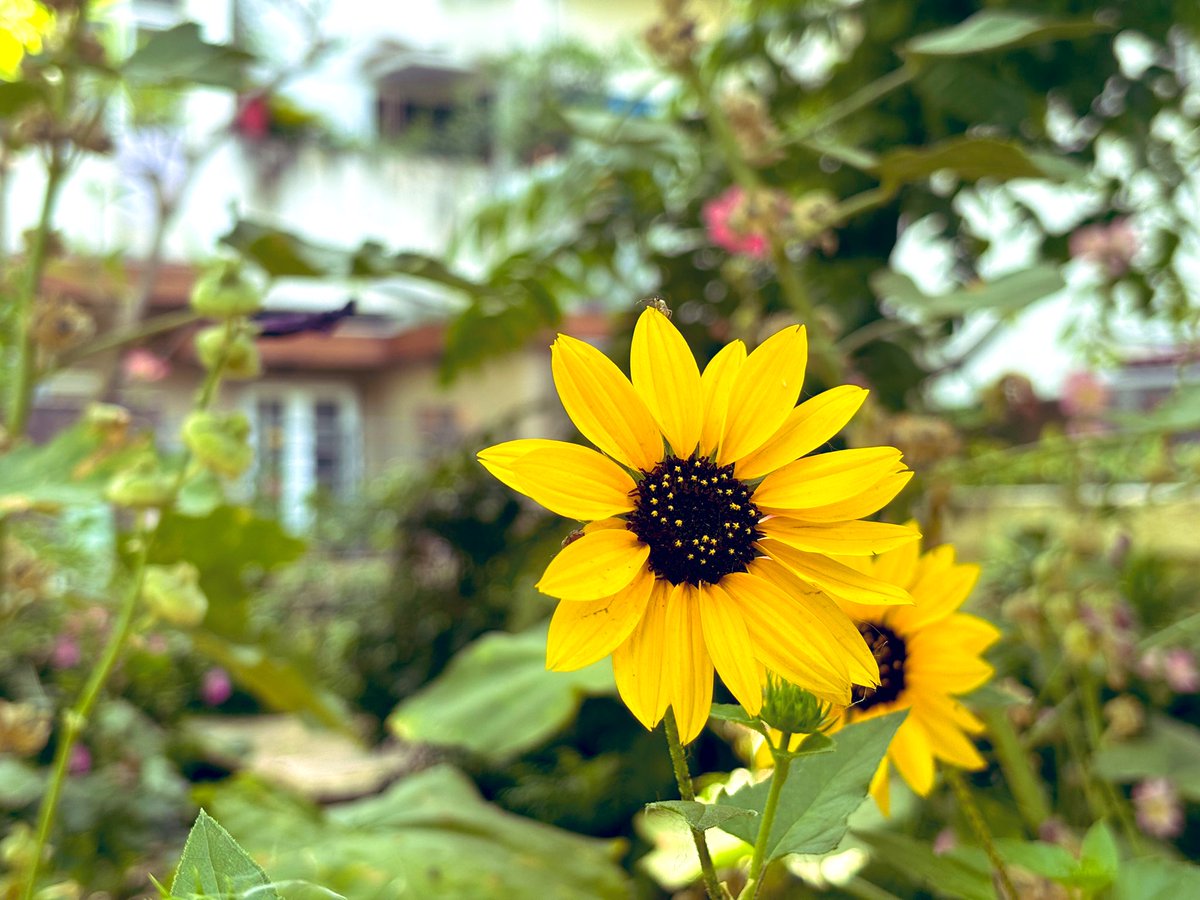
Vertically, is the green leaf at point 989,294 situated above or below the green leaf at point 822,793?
above

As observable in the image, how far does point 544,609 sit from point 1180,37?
2.47 feet

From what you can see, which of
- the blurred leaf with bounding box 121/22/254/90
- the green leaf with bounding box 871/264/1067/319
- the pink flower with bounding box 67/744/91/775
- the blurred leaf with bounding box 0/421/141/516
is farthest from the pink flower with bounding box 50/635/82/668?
the green leaf with bounding box 871/264/1067/319

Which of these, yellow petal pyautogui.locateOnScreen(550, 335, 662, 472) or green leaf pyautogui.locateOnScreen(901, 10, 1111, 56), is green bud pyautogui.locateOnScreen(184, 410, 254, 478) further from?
green leaf pyautogui.locateOnScreen(901, 10, 1111, 56)

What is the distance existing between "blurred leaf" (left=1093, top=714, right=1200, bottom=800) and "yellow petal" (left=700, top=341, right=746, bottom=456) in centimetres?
43

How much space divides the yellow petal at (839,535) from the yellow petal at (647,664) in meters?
0.03

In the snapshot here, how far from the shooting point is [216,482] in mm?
502

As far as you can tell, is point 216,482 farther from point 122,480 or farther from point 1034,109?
point 1034,109

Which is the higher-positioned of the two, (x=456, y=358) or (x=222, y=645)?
(x=456, y=358)

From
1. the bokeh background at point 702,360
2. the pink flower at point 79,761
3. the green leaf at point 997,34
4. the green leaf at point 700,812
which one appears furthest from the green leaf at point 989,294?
the pink flower at point 79,761

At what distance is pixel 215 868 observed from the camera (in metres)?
0.18

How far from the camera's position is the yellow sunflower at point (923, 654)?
0.28 m

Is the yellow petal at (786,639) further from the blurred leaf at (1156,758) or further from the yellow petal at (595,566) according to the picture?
the blurred leaf at (1156,758)

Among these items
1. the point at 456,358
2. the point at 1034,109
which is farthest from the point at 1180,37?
the point at 456,358

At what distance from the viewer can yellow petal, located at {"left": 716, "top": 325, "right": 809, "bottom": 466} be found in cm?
21
